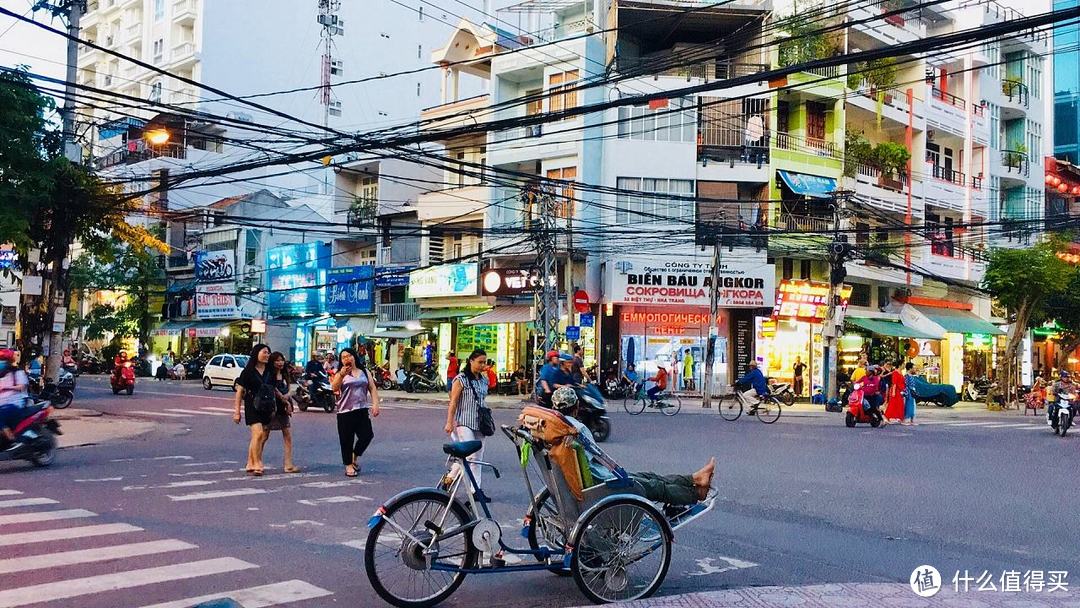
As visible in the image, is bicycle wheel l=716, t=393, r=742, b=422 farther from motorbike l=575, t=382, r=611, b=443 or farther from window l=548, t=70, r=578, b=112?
window l=548, t=70, r=578, b=112

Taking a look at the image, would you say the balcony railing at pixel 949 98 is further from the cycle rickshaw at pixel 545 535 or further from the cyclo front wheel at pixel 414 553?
the cyclo front wheel at pixel 414 553

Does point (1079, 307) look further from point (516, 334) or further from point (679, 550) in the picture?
point (679, 550)

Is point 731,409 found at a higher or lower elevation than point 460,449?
lower

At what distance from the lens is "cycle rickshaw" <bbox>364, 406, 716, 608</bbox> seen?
595 cm

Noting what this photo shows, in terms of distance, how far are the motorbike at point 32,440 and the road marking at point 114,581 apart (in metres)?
6.95

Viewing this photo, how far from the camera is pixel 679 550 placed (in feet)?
25.4

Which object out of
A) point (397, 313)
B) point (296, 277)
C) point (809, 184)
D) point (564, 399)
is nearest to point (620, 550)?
point (564, 399)

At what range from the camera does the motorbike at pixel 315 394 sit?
26.1m

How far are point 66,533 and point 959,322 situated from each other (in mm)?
41025

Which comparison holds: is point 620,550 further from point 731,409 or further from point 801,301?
point 801,301

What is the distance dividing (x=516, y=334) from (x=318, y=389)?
1342cm

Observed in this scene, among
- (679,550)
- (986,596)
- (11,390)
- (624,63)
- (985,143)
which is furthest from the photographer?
(985,143)

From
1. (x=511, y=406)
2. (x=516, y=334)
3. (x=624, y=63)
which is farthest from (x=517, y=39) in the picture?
(x=511, y=406)

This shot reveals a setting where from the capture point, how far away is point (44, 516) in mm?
8891
